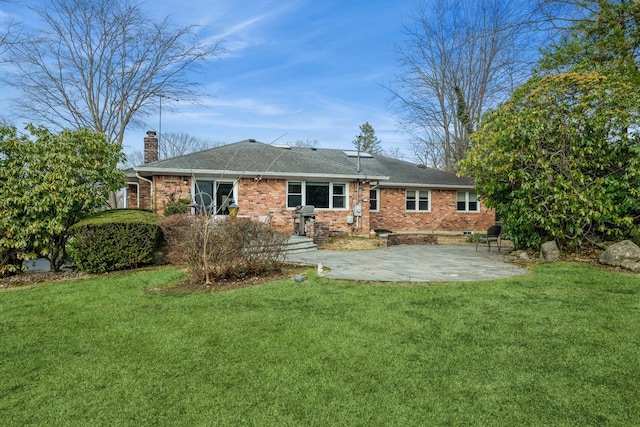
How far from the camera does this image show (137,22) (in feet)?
66.7

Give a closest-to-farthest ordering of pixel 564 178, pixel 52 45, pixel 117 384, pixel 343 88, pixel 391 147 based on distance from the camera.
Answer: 1. pixel 117 384
2. pixel 564 178
3. pixel 52 45
4. pixel 343 88
5. pixel 391 147

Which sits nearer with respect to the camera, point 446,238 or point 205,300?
point 205,300

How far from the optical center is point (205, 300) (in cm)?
541

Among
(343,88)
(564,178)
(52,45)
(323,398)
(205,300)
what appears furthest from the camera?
(343,88)

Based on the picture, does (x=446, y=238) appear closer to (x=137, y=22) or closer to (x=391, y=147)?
(x=137, y=22)

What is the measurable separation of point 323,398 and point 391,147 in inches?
1747

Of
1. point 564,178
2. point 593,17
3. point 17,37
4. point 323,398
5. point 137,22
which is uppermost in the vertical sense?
point 137,22

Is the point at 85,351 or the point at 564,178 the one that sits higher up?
the point at 564,178

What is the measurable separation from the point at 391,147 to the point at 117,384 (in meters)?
44.5

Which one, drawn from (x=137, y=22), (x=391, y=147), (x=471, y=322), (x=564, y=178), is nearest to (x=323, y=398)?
(x=471, y=322)

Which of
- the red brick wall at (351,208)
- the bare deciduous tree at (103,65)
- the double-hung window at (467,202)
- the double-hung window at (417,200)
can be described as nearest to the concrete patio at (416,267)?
the red brick wall at (351,208)

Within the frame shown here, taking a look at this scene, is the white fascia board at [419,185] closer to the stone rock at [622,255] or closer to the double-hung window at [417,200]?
the double-hung window at [417,200]

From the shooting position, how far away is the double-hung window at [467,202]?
19125 mm

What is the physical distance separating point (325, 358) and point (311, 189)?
39.9 ft
